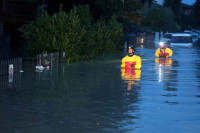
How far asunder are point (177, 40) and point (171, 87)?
37.6m

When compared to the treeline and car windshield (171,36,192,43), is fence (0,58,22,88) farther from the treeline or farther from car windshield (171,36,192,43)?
car windshield (171,36,192,43)

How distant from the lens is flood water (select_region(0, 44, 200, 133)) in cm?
1059

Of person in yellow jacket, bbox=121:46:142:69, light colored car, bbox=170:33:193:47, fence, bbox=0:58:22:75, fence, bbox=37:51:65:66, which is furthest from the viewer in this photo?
light colored car, bbox=170:33:193:47

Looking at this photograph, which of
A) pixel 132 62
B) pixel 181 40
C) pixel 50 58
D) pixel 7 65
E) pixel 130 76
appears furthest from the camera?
pixel 181 40

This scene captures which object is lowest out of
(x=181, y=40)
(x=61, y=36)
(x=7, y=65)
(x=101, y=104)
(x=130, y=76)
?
(x=101, y=104)

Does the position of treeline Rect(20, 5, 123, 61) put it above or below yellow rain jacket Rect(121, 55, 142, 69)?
above

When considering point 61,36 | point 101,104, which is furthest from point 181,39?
point 101,104

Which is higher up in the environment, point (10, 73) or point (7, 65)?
point (7, 65)

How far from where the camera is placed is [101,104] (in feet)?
44.7

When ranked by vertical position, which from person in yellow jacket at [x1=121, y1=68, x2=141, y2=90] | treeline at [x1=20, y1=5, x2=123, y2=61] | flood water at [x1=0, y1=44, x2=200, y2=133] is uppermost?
treeline at [x1=20, y1=5, x2=123, y2=61]

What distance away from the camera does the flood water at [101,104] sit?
1059 cm

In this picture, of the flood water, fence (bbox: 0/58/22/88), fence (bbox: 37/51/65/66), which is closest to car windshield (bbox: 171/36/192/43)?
fence (bbox: 37/51/65/66)

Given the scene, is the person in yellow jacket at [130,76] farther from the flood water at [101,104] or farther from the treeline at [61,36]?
the treeline at [61,36]

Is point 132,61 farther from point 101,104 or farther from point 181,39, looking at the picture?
point 181,39
